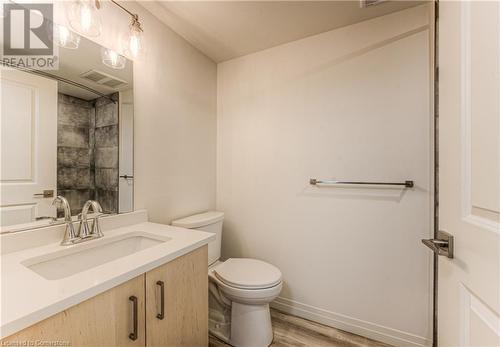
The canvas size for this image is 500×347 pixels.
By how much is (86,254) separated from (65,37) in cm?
103

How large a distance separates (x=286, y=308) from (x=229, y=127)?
160 cm

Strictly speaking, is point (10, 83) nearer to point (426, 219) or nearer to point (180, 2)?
point (180, 2)

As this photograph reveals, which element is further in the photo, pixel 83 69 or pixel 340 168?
pixel 340 168

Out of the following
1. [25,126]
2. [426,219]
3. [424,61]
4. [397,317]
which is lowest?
[397,317]

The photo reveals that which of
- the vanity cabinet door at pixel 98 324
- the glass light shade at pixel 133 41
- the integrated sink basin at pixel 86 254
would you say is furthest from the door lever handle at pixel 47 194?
the glass light shade at pixel 133 41

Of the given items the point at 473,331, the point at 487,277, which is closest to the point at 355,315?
the point at 473,331

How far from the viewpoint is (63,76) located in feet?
3.58

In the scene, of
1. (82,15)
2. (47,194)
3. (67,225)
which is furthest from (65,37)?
→ (67,225)

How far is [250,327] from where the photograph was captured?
146 centimetres

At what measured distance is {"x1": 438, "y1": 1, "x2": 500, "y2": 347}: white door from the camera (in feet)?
1.61

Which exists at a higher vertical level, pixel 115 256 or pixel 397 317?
pixel 115 256

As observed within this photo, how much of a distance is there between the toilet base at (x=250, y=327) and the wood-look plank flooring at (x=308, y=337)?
100 mm

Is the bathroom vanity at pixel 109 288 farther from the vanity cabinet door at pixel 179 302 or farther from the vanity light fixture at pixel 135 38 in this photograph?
the vanity light fixture at pixel 135 38

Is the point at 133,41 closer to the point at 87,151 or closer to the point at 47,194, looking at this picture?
the point at 87,151
